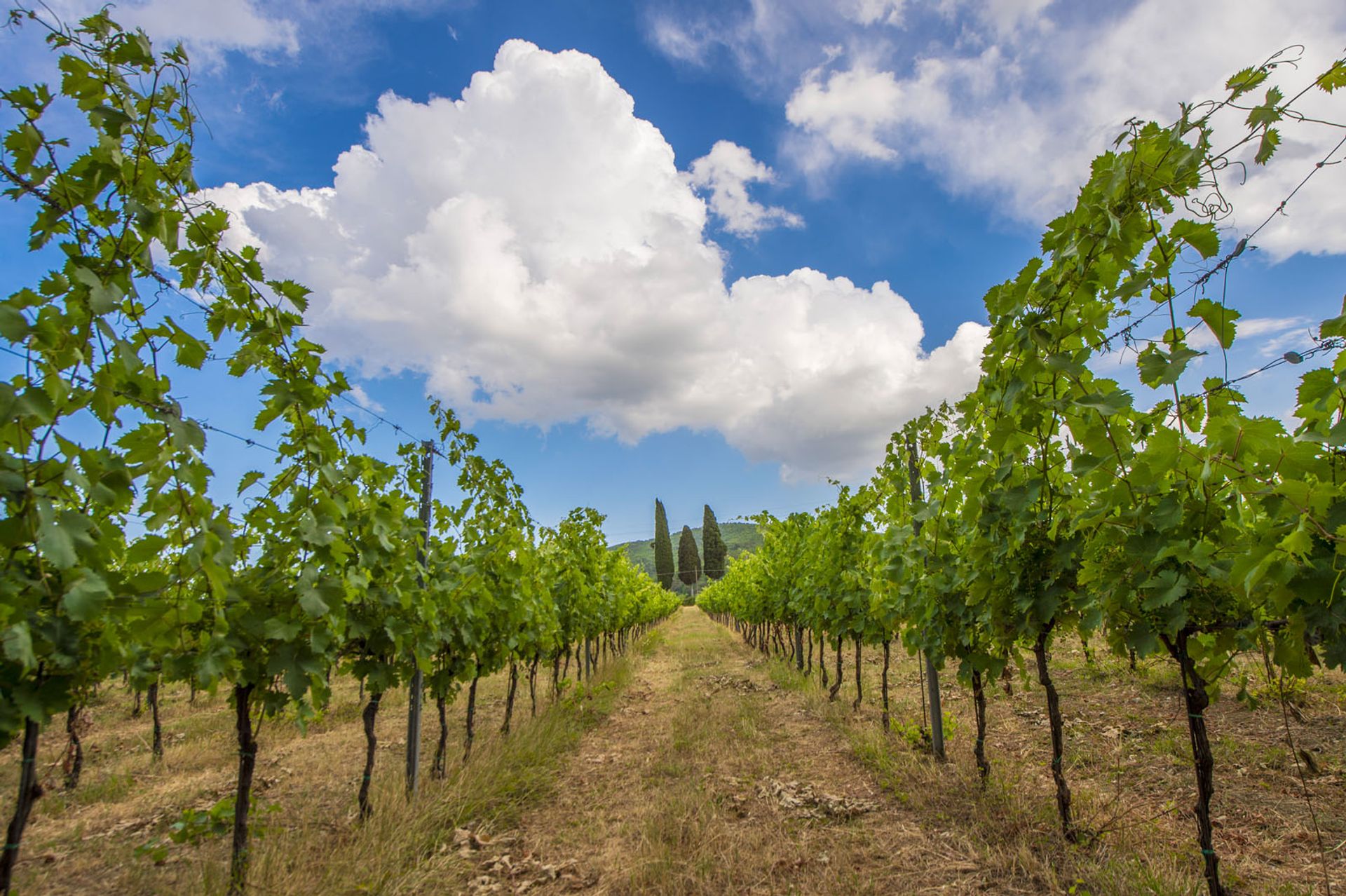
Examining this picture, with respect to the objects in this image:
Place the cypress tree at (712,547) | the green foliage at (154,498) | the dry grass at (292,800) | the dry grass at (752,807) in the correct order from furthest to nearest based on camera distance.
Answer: the cypress tree at (712,547)
the dry grass at (292,800)
the dry grass at (752,807)
the green foliage at (154,498)

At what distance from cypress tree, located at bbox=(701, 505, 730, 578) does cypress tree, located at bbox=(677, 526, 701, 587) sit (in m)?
1.48

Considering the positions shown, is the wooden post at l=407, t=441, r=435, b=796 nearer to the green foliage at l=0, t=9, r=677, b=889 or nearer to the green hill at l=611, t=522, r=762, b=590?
the green foliage at l=0, t=9, r=677, b=889

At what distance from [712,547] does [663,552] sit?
19.7 ft

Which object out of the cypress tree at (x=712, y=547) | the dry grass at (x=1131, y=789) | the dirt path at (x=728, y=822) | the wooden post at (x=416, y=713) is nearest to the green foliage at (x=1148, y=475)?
the dry grass at (x=1131, y=789)

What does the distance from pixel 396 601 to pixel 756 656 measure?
46.1 ft

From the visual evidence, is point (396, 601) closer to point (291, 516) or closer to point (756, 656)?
point (291, 516)

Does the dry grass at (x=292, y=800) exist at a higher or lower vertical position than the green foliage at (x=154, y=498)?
lower

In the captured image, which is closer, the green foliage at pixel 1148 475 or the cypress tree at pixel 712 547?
the green foliage at pixel 1148 475

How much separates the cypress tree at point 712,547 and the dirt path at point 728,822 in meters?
59.2

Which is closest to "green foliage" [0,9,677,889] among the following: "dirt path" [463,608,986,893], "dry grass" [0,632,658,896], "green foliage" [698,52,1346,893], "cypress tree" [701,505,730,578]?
"dry grass" [0,632,658,896]

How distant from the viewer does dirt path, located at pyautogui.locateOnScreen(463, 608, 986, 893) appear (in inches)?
146

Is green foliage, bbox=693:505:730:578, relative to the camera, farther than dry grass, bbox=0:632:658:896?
Yes

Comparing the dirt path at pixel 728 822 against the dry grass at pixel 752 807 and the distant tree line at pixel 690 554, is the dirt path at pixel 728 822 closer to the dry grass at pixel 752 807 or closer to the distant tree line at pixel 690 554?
the dry grass at pixel 752 807

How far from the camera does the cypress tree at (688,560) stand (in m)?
71.2
